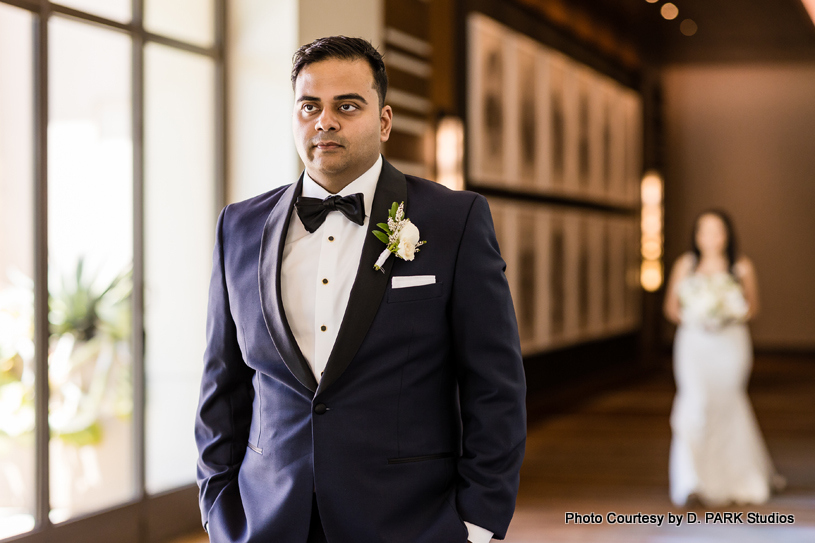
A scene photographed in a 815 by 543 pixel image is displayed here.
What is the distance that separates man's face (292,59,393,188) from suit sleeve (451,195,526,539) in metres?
0.28

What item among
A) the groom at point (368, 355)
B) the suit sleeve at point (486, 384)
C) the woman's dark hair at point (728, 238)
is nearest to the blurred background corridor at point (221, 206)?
the woman's dark hair at point (728, 238)

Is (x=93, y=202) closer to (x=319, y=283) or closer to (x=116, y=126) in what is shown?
(x=116, y=126)

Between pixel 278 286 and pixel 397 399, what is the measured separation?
320 millimetres

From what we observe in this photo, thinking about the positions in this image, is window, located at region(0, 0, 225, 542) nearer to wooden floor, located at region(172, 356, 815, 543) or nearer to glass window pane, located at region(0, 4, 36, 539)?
glass window pane, located at region(0, 4, 36, 539)

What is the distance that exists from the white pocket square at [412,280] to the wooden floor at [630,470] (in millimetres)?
3121

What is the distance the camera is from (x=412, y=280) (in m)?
1.63

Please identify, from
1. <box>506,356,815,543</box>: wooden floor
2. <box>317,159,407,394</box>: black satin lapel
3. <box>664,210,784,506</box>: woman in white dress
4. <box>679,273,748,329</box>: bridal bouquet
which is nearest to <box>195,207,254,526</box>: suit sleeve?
<box>317,159,407,394</box>: black satin lapel

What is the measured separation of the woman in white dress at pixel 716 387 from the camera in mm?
5348

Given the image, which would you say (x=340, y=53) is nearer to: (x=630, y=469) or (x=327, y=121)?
(x=327, y=121)

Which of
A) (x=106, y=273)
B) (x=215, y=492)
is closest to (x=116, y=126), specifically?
(x=106, y=273)

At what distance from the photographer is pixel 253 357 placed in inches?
66.7

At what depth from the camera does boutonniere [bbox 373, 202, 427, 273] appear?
63.6 inches

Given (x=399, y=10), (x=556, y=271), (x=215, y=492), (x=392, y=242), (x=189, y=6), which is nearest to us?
(x=392, y=242)

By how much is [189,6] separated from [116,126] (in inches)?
32.7
